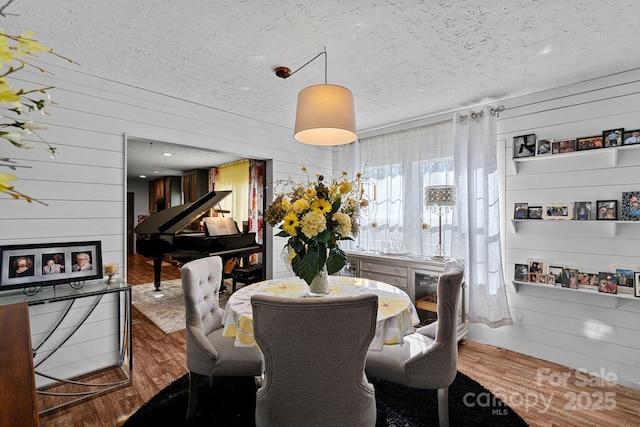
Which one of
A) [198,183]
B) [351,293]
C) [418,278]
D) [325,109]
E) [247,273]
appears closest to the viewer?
[325,109]

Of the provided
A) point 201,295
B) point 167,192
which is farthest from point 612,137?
point 167,192

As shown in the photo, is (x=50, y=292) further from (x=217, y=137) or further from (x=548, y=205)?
(x=548, y=205)

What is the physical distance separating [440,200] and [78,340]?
138 inches

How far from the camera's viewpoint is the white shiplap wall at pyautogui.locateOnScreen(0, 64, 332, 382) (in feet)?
7.95

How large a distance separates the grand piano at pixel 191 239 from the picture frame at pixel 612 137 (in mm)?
4487

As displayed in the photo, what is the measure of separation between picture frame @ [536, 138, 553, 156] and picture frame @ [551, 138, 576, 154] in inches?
1.2

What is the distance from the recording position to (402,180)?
3.95 metres

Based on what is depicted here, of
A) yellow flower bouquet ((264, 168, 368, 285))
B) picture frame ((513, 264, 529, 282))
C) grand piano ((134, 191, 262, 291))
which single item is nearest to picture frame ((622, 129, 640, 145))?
picture frame ((513, 264, 529, 282))

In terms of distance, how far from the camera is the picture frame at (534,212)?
2.96 metres

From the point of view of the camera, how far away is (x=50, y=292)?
2.35m

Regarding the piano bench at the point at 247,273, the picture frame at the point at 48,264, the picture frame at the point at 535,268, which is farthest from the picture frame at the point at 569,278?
the picture frame at the point at 48,264

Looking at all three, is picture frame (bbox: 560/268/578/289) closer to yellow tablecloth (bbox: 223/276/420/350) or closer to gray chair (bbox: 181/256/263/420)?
yellow tablecloth (bbox: 223/276/420/350)

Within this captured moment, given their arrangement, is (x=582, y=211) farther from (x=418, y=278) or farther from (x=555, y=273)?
(x=418, y=278)

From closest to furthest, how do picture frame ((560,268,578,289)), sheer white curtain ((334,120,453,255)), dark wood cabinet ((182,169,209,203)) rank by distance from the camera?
picture frame ((560,268,578,289)), sheer white curtain ((334,120,453,255)), dark wood cabinet ((182,169,209,203))
